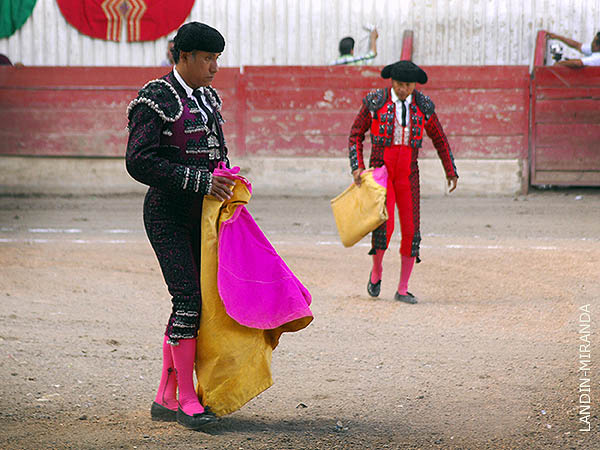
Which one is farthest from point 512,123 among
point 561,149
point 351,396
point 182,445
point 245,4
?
point 182,445

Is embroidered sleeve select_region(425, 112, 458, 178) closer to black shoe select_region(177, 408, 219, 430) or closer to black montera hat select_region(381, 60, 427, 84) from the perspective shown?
black montera hat select_region(381, 60, 427, 84)

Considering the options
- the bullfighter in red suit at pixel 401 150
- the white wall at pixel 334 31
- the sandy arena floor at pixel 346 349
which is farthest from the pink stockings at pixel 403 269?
the white wall at pixel 334 31

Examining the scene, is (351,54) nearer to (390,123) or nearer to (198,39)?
(390,123)

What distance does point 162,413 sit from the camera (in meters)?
3.42

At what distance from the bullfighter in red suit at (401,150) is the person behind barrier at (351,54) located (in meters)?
6.06

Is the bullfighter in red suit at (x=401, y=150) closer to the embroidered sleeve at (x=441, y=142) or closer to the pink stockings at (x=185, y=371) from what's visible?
the embroidered sleeve at (x=441, y=142)

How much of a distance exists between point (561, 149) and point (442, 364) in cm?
759

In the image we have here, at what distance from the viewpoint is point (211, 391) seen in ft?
10.8

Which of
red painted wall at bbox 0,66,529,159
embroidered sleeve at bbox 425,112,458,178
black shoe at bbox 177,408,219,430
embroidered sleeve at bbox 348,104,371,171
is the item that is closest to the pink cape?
black shoe at bbox 177,408,219,430

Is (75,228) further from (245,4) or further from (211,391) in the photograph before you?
(211,391)

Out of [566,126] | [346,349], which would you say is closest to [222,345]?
[346,349]

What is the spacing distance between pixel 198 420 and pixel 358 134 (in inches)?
119

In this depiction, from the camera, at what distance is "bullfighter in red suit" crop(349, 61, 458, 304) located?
5664 mm

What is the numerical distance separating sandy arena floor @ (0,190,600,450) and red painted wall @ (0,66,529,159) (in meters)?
3.11
